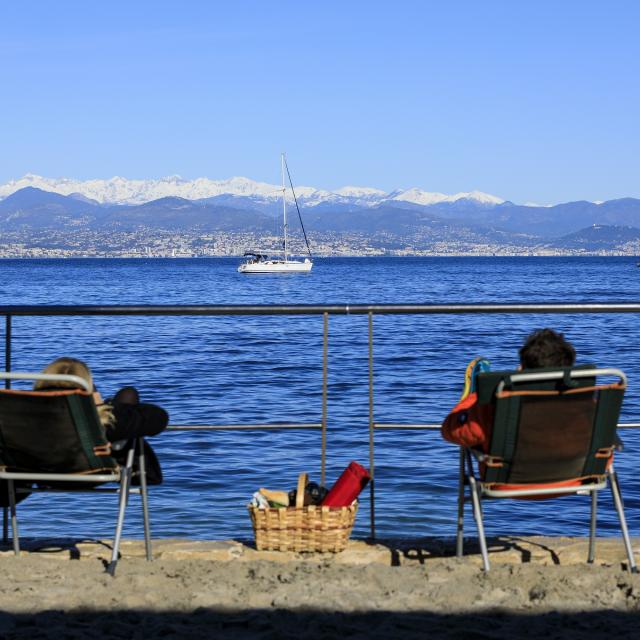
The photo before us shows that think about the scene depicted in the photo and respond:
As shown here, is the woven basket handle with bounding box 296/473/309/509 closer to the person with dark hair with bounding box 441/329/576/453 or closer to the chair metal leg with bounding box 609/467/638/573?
the person with dark hair with bounding box 441/329/576/453

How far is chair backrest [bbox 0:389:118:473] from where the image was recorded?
13.5 feet

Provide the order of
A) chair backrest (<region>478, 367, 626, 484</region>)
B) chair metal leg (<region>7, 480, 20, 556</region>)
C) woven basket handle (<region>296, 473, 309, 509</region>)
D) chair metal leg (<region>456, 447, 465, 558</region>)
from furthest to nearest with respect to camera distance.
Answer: woven basket handle (<region>296, 473, 309, 509</region>) < chair metal leg (<region>7, 480, 20, 556</region>) < chair metal leg (<region>456, 447, 465, 558</region>) < chair backrest (<region>478, 367, 626, 484</region>)

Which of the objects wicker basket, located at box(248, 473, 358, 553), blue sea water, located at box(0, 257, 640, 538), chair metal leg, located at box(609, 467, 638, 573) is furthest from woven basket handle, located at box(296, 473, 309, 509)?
blue sea water, located at box(0, 257, 640, 538)

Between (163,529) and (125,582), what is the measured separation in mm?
4845

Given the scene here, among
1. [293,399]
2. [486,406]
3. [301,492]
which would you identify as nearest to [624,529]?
[486,406]

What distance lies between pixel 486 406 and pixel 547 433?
0.22 meters

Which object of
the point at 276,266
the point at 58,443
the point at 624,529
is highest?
the point at 58,443

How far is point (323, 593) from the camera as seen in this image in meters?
3.90

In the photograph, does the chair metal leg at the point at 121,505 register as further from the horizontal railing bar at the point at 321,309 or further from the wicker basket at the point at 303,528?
the horizontal railing bar at the point at 321,309

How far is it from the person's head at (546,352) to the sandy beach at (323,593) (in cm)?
73

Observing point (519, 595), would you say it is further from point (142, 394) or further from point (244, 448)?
point (142, 394)

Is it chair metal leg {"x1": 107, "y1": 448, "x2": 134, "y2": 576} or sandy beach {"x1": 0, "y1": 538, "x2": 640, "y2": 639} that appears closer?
sandy beach {"x1": 0, "y1": 538, "x2": 640, "y2": 639}

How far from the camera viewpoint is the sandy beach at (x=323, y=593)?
353cm

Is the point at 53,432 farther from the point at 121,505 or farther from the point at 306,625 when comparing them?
the point at 306,625
